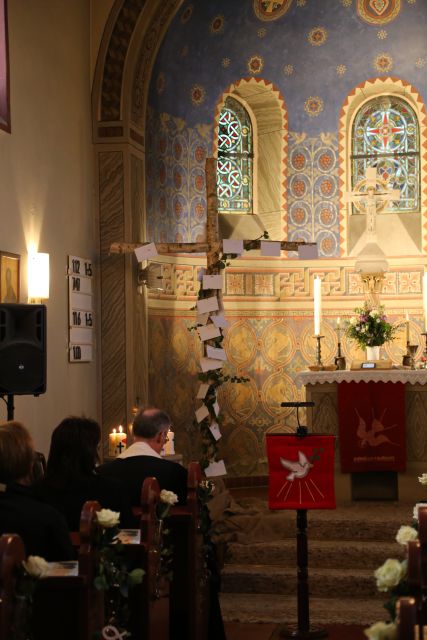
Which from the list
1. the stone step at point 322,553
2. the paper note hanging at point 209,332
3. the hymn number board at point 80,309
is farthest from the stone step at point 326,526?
the hymn number board at point 80,309

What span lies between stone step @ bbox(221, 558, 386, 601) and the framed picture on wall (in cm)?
270

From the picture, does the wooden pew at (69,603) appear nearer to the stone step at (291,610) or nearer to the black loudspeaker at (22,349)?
the black loudspeaker at (22,349)

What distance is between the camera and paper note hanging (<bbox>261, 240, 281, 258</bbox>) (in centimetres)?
988

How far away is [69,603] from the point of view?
12.8ft

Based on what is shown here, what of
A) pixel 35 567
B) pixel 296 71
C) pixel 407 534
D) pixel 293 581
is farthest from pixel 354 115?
pixel 35 567

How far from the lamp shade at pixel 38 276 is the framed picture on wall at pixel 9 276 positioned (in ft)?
0.66

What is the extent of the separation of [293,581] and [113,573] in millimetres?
4489

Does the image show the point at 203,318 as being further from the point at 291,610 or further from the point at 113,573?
the point at 113,573

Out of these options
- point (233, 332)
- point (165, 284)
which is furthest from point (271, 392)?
point (165, 284)

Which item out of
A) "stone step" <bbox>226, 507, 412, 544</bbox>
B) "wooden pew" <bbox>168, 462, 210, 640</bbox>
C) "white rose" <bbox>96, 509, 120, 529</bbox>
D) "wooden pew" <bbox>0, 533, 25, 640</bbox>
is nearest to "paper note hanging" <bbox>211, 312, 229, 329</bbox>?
"stone step" <bbox>226, 507, 412, 544</bbox>

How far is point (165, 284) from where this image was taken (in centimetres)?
1131

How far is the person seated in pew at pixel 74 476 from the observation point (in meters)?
4.74

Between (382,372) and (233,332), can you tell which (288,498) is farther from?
(233,332)

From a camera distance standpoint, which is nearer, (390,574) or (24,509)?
(390,574)
